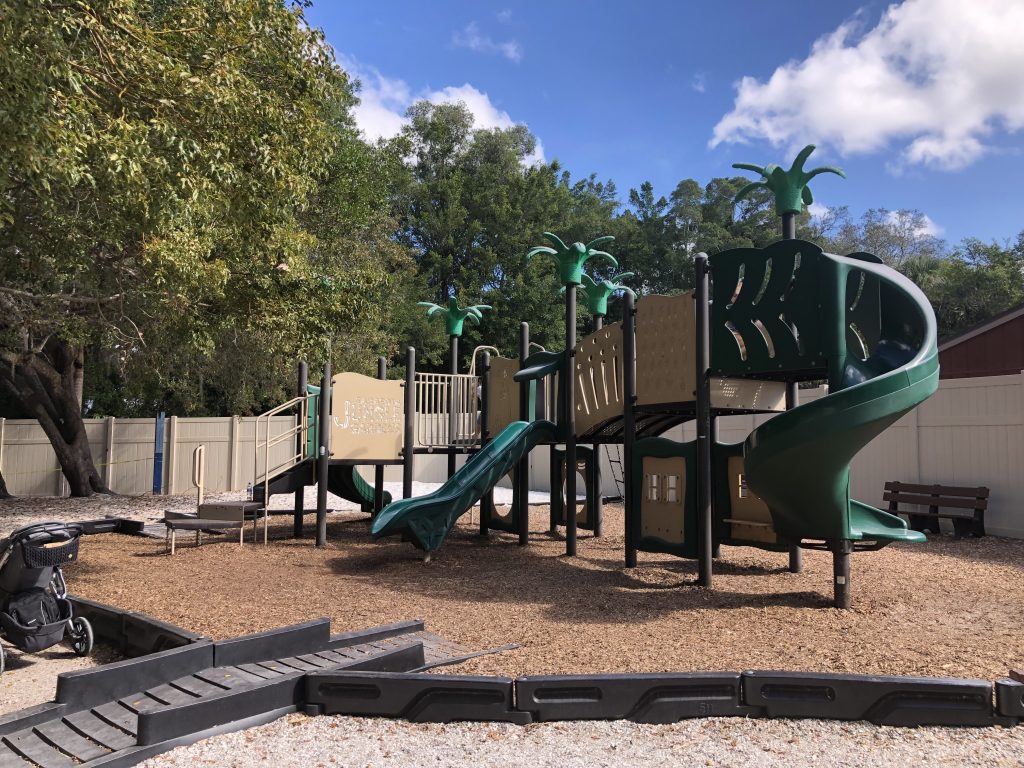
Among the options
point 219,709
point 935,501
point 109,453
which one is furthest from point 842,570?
point 109,453

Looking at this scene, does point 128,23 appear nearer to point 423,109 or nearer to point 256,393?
point 256,393

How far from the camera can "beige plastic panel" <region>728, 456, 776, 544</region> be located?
8.06m

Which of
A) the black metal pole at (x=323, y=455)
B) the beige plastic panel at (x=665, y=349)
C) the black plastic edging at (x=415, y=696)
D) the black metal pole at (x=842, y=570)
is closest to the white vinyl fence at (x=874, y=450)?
the black metal pole at (x=842, y=570)

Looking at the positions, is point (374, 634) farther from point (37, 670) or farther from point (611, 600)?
point (611, 600)

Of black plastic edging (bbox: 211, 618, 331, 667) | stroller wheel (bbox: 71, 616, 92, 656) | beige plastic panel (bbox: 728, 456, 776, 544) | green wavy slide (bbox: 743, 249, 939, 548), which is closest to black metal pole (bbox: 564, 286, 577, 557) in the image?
beige plastic panel (bbox: 728, 456, 776, 544)

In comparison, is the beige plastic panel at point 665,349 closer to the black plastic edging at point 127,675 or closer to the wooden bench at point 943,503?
the black plastic edging at point 127,675

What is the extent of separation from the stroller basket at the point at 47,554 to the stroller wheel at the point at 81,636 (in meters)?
0.48

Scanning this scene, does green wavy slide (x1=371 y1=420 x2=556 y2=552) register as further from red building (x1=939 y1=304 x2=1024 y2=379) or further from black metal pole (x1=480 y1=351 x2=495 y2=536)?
red building (x1=939 y1=304 x2=1024 y2=379)

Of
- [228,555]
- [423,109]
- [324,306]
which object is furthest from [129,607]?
[423,109]

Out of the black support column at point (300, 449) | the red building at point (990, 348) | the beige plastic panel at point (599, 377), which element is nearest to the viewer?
the beige plastic panel at point (599, 377)

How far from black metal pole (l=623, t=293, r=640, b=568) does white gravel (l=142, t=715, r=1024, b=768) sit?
16.0ft

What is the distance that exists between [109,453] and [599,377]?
601 inches

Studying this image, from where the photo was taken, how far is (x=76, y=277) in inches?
465

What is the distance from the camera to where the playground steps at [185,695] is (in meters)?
3.72
